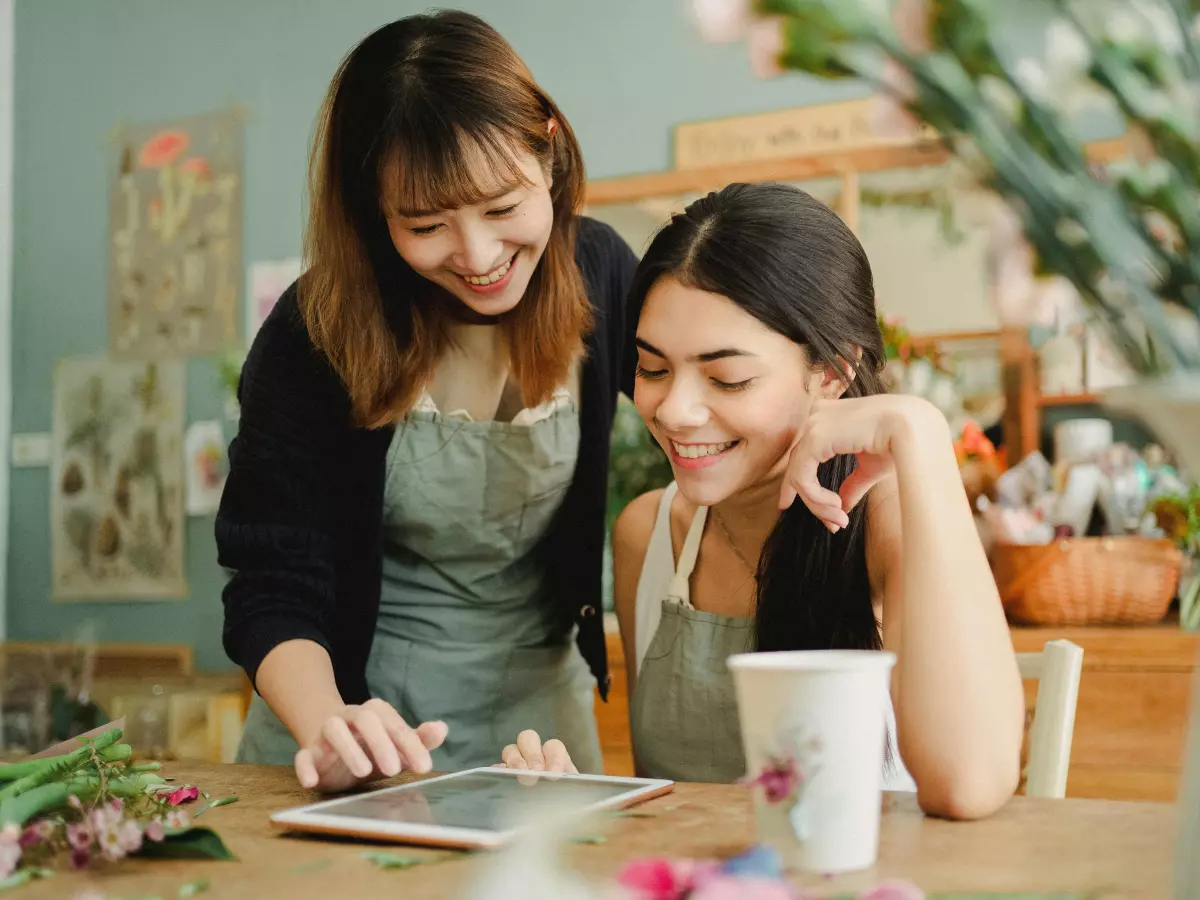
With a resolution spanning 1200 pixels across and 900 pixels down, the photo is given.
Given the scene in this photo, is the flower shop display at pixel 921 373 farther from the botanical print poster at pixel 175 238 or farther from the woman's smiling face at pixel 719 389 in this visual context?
the botanical print poster at pixel 175 238

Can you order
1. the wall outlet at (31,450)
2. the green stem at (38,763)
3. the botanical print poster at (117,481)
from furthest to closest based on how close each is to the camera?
the wall outlet at (31,450) < the botanical print poster at (117,481) < the green stem at (38,763)

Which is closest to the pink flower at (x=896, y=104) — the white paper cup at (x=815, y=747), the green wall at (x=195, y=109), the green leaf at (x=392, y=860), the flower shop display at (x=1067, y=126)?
the flower shop display at (x=1067, y=126)

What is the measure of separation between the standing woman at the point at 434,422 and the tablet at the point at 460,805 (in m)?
0.29

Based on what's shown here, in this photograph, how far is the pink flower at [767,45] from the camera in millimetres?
→ 477

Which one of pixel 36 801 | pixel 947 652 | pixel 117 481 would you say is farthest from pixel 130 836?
pixel 117 481

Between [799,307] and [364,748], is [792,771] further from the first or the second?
[799,307]

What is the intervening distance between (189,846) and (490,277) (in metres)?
0.72

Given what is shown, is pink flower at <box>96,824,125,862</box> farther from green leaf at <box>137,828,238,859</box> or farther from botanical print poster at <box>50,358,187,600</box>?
botanical print poster at <box>50,358,187,600</box>

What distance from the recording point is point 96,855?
2.59 ft

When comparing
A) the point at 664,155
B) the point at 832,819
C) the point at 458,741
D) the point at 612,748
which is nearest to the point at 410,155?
the point at 458,741

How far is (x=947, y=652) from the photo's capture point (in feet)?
3.01

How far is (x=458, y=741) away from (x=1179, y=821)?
111 cm

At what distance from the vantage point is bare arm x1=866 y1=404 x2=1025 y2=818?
87 cm

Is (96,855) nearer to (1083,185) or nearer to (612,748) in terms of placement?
(1083,185)
